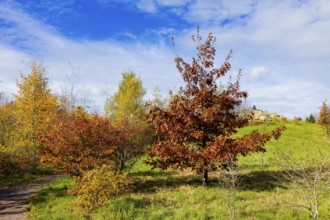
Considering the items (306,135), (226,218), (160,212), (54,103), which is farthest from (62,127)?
(306,135)

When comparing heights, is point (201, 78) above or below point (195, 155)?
above

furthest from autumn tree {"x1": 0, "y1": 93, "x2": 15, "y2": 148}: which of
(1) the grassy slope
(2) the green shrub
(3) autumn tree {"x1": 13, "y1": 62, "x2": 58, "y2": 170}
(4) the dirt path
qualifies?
(2) the green shrub

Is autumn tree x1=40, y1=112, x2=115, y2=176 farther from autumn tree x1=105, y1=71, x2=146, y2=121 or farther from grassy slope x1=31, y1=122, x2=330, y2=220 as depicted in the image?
autumn tree x1=105, y1=71, x2=146, y2=121

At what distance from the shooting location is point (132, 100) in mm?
36031

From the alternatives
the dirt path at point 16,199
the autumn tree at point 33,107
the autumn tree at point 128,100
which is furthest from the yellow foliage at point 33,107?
the autumn tree at point 128,100

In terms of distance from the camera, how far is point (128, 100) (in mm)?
35469

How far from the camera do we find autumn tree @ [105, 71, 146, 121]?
35.3 m

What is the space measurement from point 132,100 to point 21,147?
16337mm

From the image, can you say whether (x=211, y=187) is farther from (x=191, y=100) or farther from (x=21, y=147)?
(x=21, y=147)

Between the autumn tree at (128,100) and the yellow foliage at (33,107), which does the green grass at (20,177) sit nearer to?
the yellow foliage at (33,107)

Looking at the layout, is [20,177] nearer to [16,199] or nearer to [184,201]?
[16,199]

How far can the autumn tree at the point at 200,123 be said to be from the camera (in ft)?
44.4

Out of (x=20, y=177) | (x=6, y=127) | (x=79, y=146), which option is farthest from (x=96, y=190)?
(x=6, y=127)

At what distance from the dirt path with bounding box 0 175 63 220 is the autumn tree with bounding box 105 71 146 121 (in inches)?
639
